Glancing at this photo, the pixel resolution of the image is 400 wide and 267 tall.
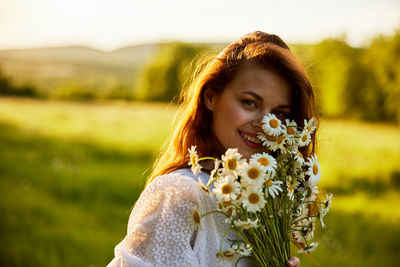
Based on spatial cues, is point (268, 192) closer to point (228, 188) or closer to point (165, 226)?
point (228, 188)

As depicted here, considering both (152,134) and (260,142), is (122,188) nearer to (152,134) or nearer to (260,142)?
(152,134)

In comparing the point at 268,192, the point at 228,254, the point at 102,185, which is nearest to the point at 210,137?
the point at 268,192

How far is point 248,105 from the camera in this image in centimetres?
179

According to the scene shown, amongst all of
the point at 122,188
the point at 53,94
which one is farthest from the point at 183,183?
the point at 53,94

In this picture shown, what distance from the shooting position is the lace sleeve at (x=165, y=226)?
1.58 meters

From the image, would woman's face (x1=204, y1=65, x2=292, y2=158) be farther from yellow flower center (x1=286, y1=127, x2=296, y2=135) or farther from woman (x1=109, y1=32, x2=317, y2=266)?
yellow flower center (x1=286, y1=127, x2=296, y2=135)

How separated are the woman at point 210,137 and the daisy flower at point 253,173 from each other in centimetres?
22

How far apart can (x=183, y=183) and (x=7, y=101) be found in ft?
44.5

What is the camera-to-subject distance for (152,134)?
10898 mm

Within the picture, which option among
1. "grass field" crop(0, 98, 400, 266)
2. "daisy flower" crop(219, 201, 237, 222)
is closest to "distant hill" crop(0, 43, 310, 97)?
"grass field" crop(0, 98, 400, 266)

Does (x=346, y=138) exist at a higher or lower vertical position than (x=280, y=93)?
lower

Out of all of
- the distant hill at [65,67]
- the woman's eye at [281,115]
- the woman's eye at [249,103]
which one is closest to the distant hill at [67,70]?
the distant hill at [65,67]

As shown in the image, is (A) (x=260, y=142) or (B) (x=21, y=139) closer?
(A) (x=260, y=142)

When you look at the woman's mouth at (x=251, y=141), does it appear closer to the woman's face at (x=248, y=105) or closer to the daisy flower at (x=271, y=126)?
the woman's face at (x=248, y=105)
